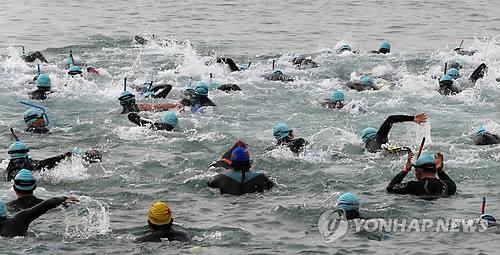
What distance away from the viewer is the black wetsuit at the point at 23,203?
12683 mm

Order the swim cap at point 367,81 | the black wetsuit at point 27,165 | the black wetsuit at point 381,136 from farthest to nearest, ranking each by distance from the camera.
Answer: the swim cap at point 367,81
the black wetsuit at point 381,136
the black wetsuit at point 27,165

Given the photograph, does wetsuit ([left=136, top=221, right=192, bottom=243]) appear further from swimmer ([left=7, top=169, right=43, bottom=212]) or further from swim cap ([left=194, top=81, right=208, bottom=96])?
swim cap ([left=194, top=81, right=208, bottom=96])

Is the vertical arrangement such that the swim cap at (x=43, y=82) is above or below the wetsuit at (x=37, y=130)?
above

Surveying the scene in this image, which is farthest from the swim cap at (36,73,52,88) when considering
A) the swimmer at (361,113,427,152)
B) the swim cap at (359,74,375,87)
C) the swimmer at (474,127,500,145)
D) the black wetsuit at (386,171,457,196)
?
the black wetsuit at (386,171,457,196)

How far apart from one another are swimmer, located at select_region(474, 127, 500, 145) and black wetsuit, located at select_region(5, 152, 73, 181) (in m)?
7.82

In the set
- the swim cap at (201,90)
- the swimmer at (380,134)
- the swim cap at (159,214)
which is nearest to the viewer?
the swim cap at (159,214)

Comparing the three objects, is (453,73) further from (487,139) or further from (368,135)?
(368,135)

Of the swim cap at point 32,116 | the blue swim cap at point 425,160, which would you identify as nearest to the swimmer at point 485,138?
the blue swim cap at point 425,160

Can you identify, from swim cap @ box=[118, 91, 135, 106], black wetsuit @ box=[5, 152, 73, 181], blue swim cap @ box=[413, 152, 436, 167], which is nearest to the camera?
blue swim cap @ box=[413, 152, 436, 167]

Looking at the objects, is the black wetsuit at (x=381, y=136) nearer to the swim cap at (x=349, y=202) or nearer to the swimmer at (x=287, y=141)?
the swimmer at (x=287, y=141)

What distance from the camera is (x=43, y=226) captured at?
12.7m

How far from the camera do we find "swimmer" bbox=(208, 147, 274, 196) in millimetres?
13992

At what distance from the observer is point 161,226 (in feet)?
38.0

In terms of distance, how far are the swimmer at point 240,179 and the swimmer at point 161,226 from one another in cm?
246
